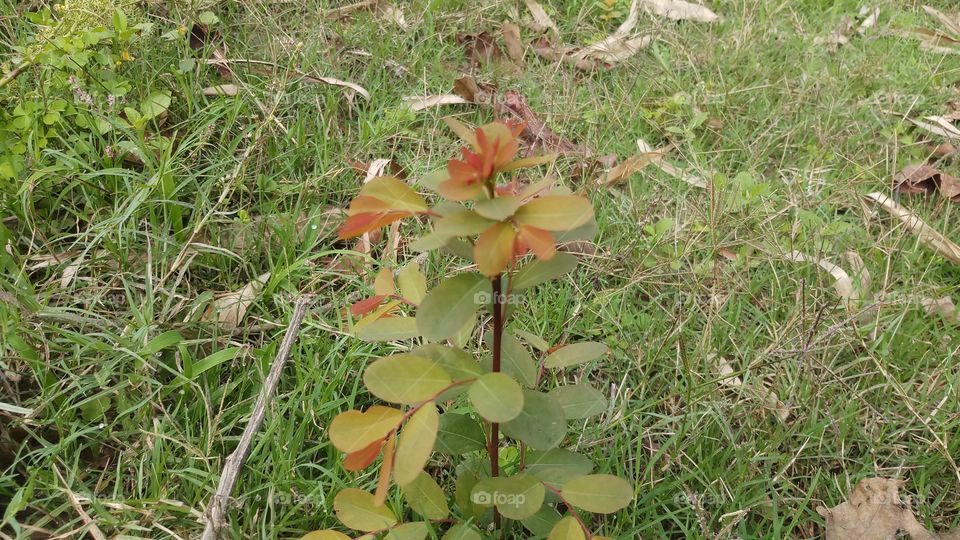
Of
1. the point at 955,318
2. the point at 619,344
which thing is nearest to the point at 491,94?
the point at 619,344

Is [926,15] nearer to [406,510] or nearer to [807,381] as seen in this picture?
[807,381]

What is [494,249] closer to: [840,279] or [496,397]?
→ [496,397]

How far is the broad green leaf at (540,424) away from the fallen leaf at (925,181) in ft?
6.38

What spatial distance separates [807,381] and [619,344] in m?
0.46

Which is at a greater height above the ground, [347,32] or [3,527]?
[347,32]

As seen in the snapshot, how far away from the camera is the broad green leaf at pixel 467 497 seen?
1321 millimetres

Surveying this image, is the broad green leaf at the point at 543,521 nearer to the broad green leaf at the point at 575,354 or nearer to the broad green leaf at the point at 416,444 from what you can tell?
the broad green leaf at the point at 575,354

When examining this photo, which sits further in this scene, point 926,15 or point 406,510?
point 926,15

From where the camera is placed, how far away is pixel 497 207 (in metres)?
0.96

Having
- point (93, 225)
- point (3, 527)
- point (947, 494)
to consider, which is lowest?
point (947, 494)

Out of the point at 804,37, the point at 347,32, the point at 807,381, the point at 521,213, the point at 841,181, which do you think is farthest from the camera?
the point at 804,37

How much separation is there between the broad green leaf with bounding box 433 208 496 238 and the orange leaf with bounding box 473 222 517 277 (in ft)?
0.06

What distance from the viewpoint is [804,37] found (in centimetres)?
336

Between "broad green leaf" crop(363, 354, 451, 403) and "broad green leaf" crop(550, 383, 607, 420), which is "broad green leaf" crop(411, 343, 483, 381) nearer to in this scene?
"broad green leaf" crop(363, 354, 451, 403)
